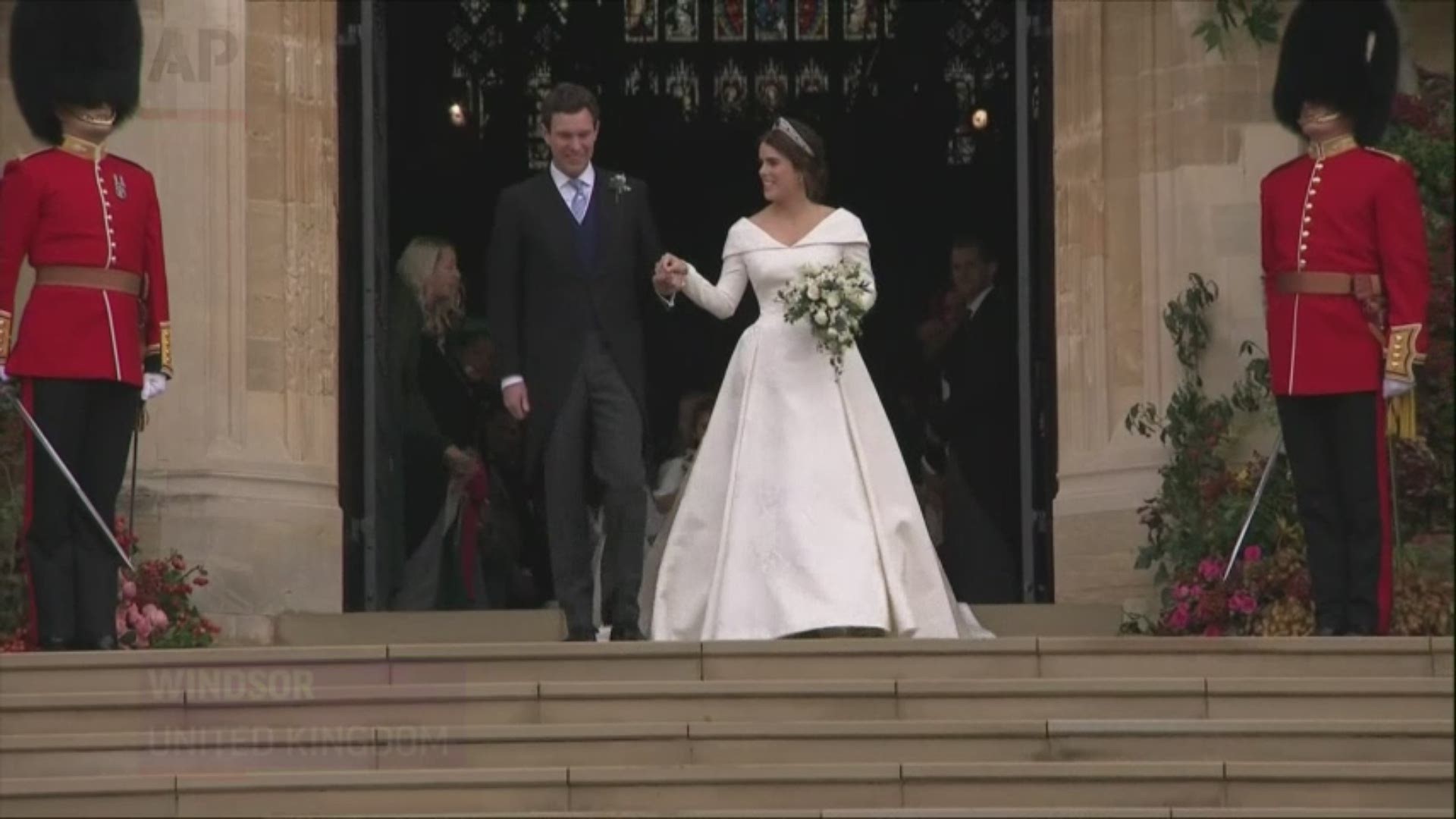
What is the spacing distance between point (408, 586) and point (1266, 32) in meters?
4.00

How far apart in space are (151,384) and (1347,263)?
12.4 feet

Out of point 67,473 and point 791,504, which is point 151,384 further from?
point 791,504

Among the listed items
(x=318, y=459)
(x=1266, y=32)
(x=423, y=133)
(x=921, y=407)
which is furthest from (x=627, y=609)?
(x=423, y=133)

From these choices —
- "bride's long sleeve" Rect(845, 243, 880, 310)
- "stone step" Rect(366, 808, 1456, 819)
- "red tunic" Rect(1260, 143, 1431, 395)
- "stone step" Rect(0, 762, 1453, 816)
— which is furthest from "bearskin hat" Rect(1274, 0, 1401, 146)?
"stone step" Rect(366, 808, 1456, 819)

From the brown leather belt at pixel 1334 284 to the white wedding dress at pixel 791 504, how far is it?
4.59 feet

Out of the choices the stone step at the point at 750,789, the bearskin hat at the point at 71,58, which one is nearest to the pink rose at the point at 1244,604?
the stone step at the point at 750,789

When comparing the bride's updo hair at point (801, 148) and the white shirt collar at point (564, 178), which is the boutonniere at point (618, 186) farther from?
the bride's updo hair at point (801, 148)

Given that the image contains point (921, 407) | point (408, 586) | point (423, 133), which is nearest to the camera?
point (408, 586)

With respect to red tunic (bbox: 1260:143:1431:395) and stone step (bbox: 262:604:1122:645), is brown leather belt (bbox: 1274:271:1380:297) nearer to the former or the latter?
red tunic (bbox: 1260:143:1431:395)

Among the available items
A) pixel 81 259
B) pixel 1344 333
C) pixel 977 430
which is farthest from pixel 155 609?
pixel 977 430

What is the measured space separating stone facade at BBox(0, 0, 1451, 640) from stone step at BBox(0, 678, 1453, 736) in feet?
10.6

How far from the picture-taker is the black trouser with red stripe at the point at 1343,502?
12.6 m

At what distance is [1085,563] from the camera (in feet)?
49.8

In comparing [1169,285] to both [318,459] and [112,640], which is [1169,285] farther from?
[112,640]
